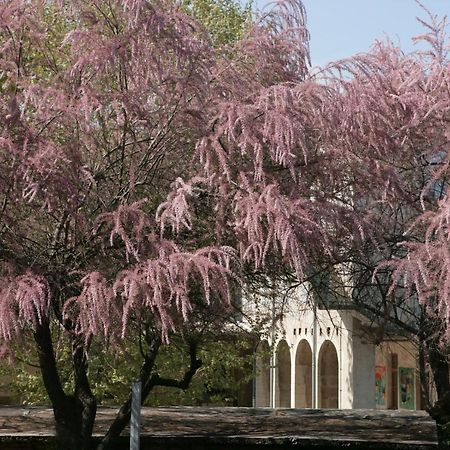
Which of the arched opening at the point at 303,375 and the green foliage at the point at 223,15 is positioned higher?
the green foliage at the point at 223,15

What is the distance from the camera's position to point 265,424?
1572 centimetres

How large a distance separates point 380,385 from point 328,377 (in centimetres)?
300

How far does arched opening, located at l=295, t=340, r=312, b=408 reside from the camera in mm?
35344

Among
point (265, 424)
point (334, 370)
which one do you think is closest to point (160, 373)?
point (265, 424)

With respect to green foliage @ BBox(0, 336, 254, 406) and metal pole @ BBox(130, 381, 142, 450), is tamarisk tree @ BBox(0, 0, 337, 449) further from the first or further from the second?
green foliage @ BBox(0, 336, 254, 406)

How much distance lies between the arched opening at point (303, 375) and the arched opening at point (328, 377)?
709 millimetres

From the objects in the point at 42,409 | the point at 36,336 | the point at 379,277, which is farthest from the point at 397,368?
the point at 36,336

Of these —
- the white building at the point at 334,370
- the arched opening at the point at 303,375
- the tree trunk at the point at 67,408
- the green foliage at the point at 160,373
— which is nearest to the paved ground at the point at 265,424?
the tree trunk at the point at 67,408

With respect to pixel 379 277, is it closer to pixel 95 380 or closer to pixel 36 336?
pixel 36 336

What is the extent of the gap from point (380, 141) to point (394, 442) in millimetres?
4670

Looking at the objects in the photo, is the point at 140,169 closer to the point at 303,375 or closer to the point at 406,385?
the point at 406,385

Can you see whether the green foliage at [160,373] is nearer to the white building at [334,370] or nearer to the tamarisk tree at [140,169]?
the white building at [334,370]

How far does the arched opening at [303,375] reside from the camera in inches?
1391

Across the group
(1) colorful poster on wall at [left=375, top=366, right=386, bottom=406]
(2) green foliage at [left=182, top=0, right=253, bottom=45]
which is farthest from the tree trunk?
(1) colorful poster on wall at [left=375, top=366, right=386, bottom=406]
